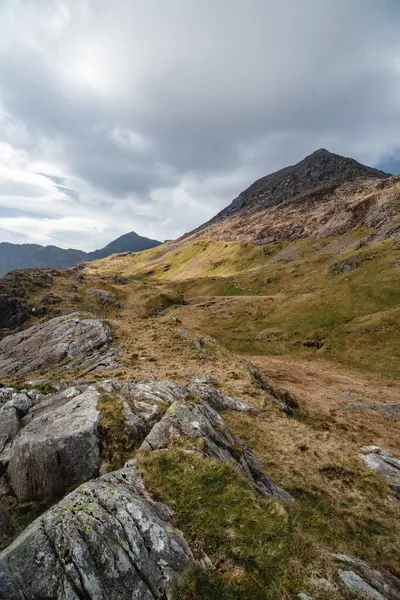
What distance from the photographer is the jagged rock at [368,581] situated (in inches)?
323

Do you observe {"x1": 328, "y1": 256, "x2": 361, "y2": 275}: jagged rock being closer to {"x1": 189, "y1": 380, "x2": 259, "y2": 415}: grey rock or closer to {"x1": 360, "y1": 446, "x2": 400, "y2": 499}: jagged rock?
{"x1": 360, "y1": 446, "x2": 400, "y2": 499}: jagged rock

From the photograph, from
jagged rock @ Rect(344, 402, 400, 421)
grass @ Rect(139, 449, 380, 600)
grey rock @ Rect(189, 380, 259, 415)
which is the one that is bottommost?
jagged rock @ Rect(344, 402, 400, 421)

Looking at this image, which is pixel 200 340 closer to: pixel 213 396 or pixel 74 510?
pixel 213 396

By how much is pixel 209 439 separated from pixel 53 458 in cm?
680

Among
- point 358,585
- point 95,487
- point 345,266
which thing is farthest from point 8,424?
point 345,266

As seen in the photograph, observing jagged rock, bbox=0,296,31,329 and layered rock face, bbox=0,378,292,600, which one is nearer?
layered rock face, bbox=0,378,292,600

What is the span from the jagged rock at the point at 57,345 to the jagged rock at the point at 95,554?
30849mm

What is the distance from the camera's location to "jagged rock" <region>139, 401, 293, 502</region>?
47.6 feet

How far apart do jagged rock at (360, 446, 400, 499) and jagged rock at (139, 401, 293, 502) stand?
814 centimetres

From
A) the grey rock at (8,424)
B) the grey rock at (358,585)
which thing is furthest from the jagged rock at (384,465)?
the grey rock at (8,424)

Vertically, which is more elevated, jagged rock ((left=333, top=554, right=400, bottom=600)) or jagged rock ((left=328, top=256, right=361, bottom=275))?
jagged rock ((left=328, top=256, right=361, bottom=275))

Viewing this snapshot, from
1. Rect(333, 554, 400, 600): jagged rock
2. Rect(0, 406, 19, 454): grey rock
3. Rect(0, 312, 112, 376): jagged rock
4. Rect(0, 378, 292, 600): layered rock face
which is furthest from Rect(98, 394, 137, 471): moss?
Rect(0, 312, 112, 376): jagged rock

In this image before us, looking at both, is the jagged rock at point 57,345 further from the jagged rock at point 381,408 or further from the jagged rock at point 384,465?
the jagged rock at point 384,465

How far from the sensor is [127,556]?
8.08 m
